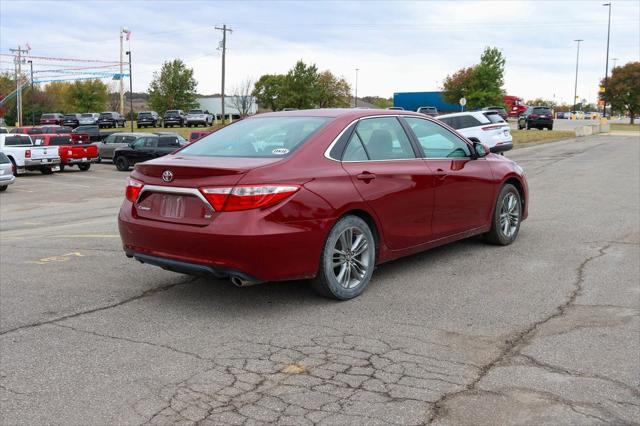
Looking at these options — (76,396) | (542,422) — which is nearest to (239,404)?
(76,396)

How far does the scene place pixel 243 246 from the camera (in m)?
4.77

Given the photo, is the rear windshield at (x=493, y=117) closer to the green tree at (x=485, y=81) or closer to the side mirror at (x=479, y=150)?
the side mirror at (x=479, y=150)

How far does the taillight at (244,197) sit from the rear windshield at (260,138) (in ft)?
1.56

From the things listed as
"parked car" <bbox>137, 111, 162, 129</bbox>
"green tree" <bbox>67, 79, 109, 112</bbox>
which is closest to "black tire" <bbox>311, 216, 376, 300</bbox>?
"parked car" <bbox>137, 111, 162, 129</bbox>

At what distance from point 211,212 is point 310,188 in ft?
2.55

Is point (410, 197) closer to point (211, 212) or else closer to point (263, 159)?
point (263, 159)

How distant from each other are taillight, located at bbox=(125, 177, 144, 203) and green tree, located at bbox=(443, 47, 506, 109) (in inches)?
2197

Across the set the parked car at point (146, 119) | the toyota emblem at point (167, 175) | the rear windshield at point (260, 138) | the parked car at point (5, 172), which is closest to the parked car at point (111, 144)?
the parked car at point (5, 172)

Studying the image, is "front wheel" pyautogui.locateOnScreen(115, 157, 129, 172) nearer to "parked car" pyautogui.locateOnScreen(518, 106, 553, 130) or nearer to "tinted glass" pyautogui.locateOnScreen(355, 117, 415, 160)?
"tinted glass" pyautogui.locateOnScreen(355, 117, 415, 160)

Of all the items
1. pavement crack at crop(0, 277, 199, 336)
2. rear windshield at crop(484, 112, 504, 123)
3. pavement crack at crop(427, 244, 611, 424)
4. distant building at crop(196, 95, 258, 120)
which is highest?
distant building at crop(196, 95, 258, 120)

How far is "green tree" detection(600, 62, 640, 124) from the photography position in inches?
2640

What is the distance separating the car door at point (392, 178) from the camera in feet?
18.5

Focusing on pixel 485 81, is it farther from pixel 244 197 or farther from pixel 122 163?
pixel 244 197

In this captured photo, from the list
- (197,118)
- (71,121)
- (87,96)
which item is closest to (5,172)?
(197,118)
